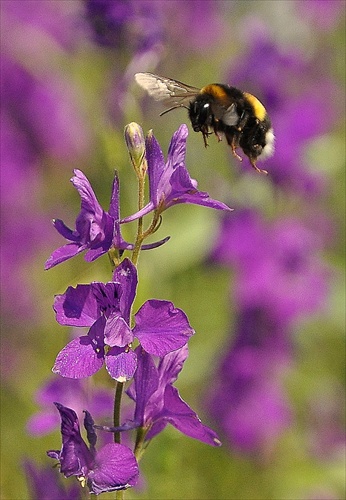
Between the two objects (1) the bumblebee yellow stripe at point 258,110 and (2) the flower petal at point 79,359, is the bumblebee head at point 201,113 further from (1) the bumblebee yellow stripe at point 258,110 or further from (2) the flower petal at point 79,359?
(2) the flower petal at point 79,359

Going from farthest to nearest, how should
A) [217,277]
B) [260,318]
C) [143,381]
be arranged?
[217,277], [260,318], [143,381]

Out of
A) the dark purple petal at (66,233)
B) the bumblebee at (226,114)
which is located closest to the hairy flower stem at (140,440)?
the dark purple petal at (66,233)

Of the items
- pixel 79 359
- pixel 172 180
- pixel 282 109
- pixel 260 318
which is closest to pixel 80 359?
pixel 79 359

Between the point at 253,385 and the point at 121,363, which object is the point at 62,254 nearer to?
the point at 121,363

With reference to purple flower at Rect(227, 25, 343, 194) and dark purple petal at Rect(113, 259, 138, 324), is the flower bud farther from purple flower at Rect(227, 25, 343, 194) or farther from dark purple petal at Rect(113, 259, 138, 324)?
purple flower at Rect(227, 25, 343, 194)

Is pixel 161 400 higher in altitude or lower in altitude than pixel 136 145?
lower

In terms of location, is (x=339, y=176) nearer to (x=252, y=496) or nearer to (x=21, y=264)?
(x=21, y=264)

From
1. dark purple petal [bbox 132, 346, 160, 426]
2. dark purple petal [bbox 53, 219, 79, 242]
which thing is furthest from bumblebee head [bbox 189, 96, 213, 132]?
dark purple petal [bbox 132, 346, 160, 426]
